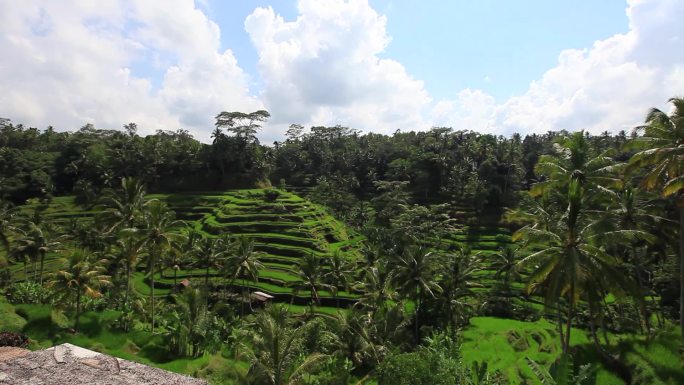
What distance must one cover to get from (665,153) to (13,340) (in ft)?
114

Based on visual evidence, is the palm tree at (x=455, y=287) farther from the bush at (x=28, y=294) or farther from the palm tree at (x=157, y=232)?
the bush at (x=28, y=294)

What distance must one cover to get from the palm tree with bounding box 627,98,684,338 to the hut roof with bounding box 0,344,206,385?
19809 mm

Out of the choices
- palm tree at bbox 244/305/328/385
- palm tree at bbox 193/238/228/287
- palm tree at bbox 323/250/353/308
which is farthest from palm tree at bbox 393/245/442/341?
palm tree at bbox 193/238/228/287

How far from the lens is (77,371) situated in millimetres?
14516

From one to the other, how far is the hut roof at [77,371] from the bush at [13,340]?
11.6 metres

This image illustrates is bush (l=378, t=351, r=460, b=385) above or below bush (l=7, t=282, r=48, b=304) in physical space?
above

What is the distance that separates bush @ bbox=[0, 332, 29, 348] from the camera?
24.2m

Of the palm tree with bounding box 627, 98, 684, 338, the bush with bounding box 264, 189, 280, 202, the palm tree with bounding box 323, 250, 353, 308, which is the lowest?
the palm tree with bounding box 323, 250, 353, 308

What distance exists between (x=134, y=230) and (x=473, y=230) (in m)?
54.6

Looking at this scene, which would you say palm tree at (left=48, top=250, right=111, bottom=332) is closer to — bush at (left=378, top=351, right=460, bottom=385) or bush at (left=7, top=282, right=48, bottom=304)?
bush at (left=7, top=282, right=48, bottom=304)

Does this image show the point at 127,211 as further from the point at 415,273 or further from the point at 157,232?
the point at 415,273

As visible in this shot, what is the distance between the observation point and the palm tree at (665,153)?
1740 cm

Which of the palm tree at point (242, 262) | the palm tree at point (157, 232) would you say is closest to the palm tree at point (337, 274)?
the palm tree at point (242, 262)

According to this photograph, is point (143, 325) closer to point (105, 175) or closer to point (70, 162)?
point (105, 175)
